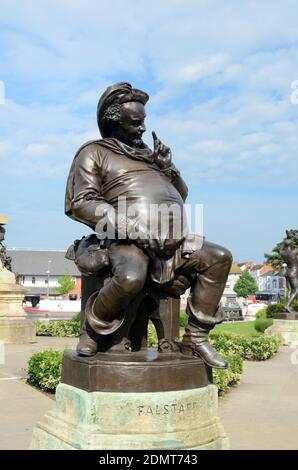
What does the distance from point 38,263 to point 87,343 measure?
80482 mm

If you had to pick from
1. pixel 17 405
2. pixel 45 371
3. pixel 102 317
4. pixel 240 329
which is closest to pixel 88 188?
pixel 102 317

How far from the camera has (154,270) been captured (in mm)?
4344

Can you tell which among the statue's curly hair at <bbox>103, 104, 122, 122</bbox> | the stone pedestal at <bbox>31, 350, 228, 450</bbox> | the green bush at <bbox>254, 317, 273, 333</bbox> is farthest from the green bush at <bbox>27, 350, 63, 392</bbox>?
the green bush at <bbox>254, 317, 273, 333</bbox>

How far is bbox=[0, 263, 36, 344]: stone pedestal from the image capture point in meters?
14.6

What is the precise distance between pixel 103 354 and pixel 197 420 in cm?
84

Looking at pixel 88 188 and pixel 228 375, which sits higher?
pixel 88 188

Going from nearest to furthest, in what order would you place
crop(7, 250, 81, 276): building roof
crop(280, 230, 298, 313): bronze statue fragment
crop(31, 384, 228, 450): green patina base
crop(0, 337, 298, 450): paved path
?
1. crop(31, 384, 228, 450): green patina base
2. crop(0, 337, 298, 450): paved path
3. crop(280, 230, 298, 313): bronze statue fragment
4. crop(7, 250, 81, 276): building roof

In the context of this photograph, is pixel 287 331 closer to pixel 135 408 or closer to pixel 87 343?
pixel 87 343

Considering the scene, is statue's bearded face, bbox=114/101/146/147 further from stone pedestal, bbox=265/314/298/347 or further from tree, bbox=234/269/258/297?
tree, bbox=234/269/258/297

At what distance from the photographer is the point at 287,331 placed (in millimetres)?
16484
